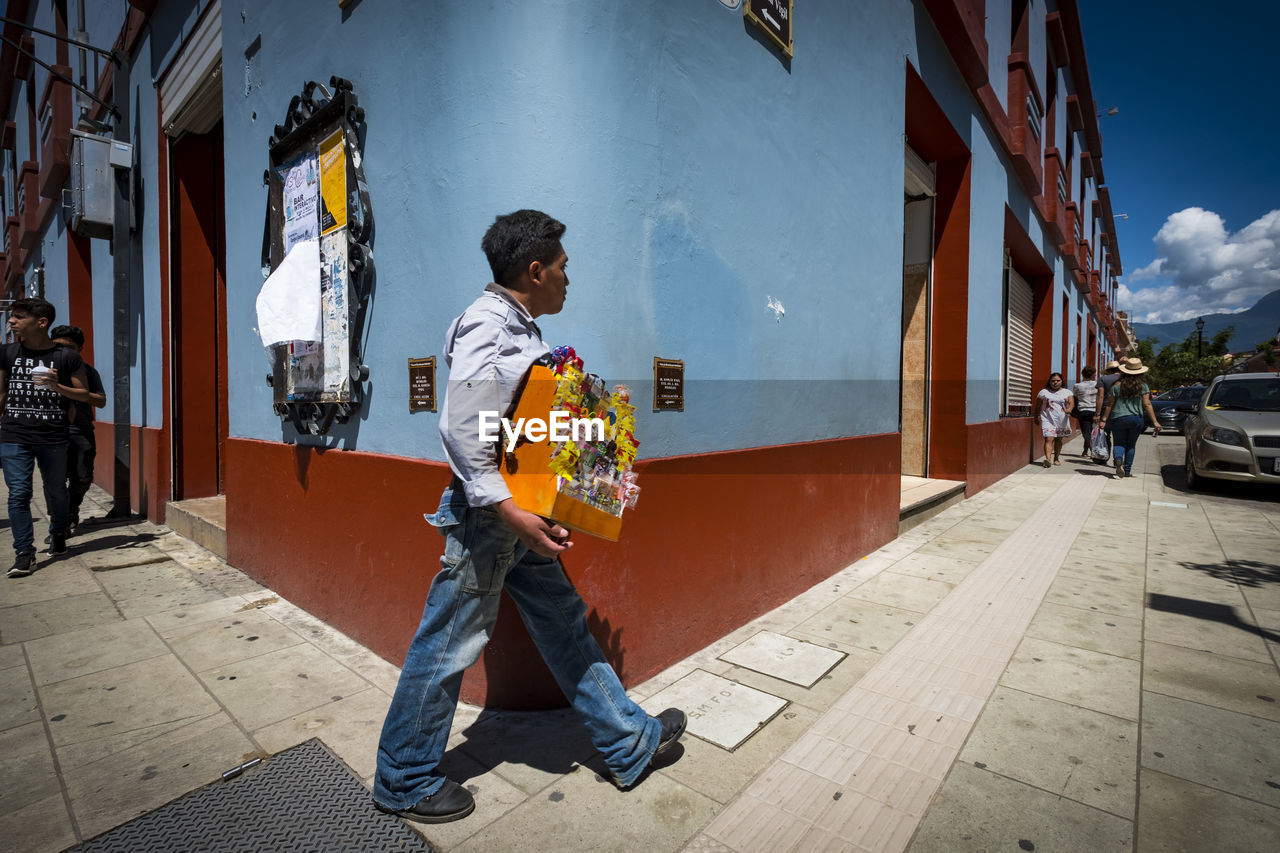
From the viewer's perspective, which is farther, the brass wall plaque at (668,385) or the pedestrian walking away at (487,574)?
the brass wall plaque at (668,385)

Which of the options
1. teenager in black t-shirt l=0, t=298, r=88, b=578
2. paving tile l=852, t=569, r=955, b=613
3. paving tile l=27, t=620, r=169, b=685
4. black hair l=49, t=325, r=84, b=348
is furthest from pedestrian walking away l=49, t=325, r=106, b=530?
paving tile l=852, t=569, r=955, b=613

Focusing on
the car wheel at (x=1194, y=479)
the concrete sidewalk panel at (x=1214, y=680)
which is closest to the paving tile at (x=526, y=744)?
the concrete sidewalk panel at (x=1214, y=680)

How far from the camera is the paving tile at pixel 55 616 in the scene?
3675mm

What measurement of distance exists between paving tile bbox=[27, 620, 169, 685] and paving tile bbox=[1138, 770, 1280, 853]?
448 centimetres

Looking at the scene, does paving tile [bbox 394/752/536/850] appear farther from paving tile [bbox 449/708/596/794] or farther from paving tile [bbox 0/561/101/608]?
paving tile [bbox 0/561/101/608]

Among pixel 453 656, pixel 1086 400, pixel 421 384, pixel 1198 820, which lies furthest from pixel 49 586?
pixel 1086 400

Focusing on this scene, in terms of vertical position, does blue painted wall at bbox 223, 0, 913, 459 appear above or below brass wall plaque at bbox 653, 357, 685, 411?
above

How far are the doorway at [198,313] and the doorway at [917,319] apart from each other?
25.9 ft

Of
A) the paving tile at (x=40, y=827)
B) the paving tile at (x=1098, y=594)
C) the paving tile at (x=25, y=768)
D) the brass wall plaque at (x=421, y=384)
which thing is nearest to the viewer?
the paving tile at (x=40, y=827)

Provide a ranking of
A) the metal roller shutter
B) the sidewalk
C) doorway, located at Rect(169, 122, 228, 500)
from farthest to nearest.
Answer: the metal roller shutter, doorway, located at Rect(169, 122, 228, 500), the sidewalk

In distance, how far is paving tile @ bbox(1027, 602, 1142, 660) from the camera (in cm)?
349

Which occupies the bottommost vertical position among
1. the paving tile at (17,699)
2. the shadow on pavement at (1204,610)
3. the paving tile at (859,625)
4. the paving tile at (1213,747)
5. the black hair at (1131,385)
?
the paving tile at (17,699)

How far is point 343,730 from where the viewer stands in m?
2.61

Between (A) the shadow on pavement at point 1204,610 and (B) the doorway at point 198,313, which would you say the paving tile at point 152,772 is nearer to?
(B) the doorway at point 198,313
